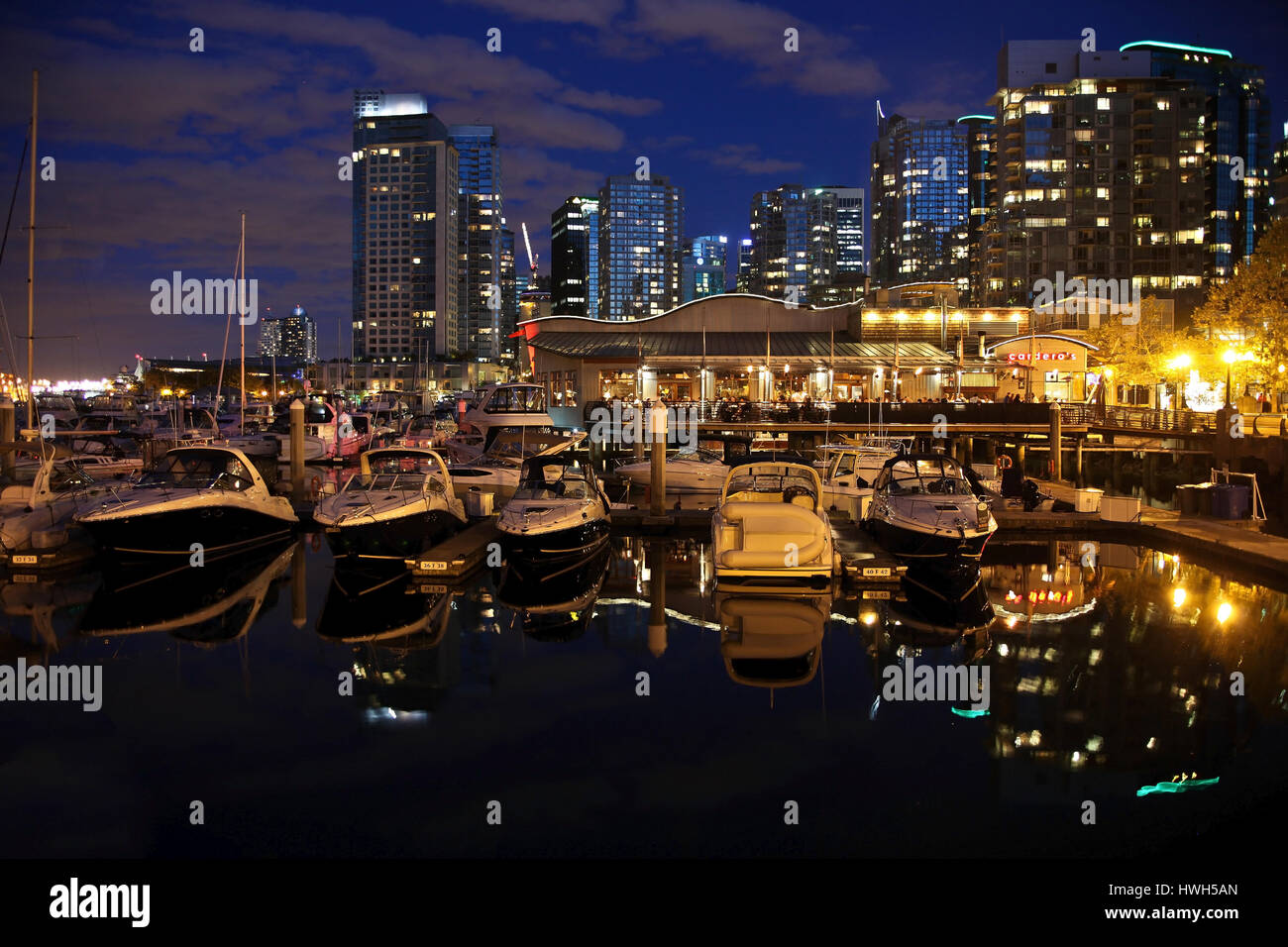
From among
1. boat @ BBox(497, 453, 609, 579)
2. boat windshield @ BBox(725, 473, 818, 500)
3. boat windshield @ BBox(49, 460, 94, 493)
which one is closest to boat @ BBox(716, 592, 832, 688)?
boat windshield @ BBox(725, 473, 818, 500)

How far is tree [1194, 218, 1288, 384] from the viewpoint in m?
37.3

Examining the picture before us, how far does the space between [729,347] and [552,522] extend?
Answer: 34317 mm

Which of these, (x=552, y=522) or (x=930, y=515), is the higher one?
(x=930, y=515)

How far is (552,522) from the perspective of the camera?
18.8m

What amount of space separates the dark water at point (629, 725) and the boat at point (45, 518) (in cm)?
→ 253

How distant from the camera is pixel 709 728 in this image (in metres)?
10.5

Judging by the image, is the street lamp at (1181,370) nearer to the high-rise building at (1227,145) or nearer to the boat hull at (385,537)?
the boat hull at (385,537)

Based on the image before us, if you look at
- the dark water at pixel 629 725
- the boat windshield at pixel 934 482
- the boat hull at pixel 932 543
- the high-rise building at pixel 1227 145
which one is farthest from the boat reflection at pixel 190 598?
the high-rise building at pixel 1227 145

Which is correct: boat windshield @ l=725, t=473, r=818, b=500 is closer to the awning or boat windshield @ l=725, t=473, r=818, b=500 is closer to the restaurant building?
the restaurant building

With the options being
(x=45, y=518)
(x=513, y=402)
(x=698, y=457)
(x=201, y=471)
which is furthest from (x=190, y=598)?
(x=513, y=402)

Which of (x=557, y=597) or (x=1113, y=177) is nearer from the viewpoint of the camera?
(x=557, y=597)

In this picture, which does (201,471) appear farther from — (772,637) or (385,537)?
(772,637)

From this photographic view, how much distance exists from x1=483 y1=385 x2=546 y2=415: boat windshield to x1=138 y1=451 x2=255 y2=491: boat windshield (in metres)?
22.4
